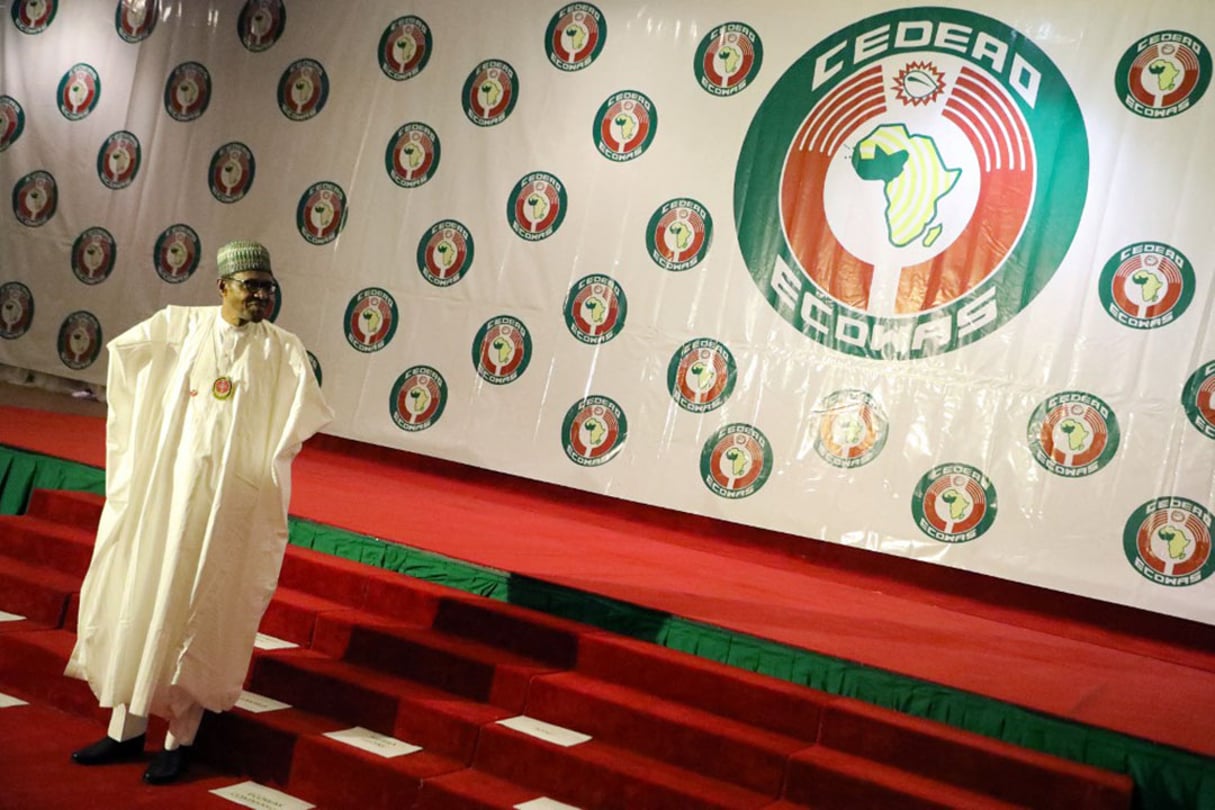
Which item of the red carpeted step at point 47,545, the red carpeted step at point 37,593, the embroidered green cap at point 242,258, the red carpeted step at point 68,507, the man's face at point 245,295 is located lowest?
the red carpeted step at point 37,593

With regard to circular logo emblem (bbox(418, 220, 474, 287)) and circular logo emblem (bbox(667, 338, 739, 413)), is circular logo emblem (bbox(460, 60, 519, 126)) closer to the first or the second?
circular logo emblem (bbox(418, 220, 474, 287))

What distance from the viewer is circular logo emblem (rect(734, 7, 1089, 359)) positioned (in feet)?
15.1

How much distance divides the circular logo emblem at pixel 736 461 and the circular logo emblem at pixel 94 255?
4016 millimetres

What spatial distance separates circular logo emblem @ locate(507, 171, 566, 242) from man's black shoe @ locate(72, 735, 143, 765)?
135 inches

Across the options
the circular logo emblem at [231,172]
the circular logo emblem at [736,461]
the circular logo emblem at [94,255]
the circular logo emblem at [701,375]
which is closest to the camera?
the circular logo emblem at [736,461]

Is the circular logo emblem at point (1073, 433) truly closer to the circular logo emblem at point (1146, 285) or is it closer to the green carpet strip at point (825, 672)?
the circular logo emblem at point (1146, 285)

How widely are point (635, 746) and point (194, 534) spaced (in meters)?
1.24

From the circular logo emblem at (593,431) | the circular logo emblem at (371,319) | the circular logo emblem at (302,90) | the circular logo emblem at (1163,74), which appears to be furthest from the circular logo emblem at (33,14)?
the circular logo emblem at (1163,74)

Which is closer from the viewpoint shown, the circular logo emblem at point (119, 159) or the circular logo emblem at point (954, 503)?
the circular logo emblem at point (954, 503)

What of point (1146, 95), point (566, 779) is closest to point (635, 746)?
point (566, 779)

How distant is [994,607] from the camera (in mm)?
4508

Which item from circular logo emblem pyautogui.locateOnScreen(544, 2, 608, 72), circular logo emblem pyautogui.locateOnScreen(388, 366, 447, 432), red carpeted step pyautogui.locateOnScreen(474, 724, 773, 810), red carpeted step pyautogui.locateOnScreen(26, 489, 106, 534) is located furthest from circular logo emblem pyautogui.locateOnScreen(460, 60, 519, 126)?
red carpeted step pyautogui.locateOnScreen(474, 724, 773, 810)

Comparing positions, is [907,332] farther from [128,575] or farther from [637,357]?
[128,575]

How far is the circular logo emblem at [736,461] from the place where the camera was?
4.98 m
